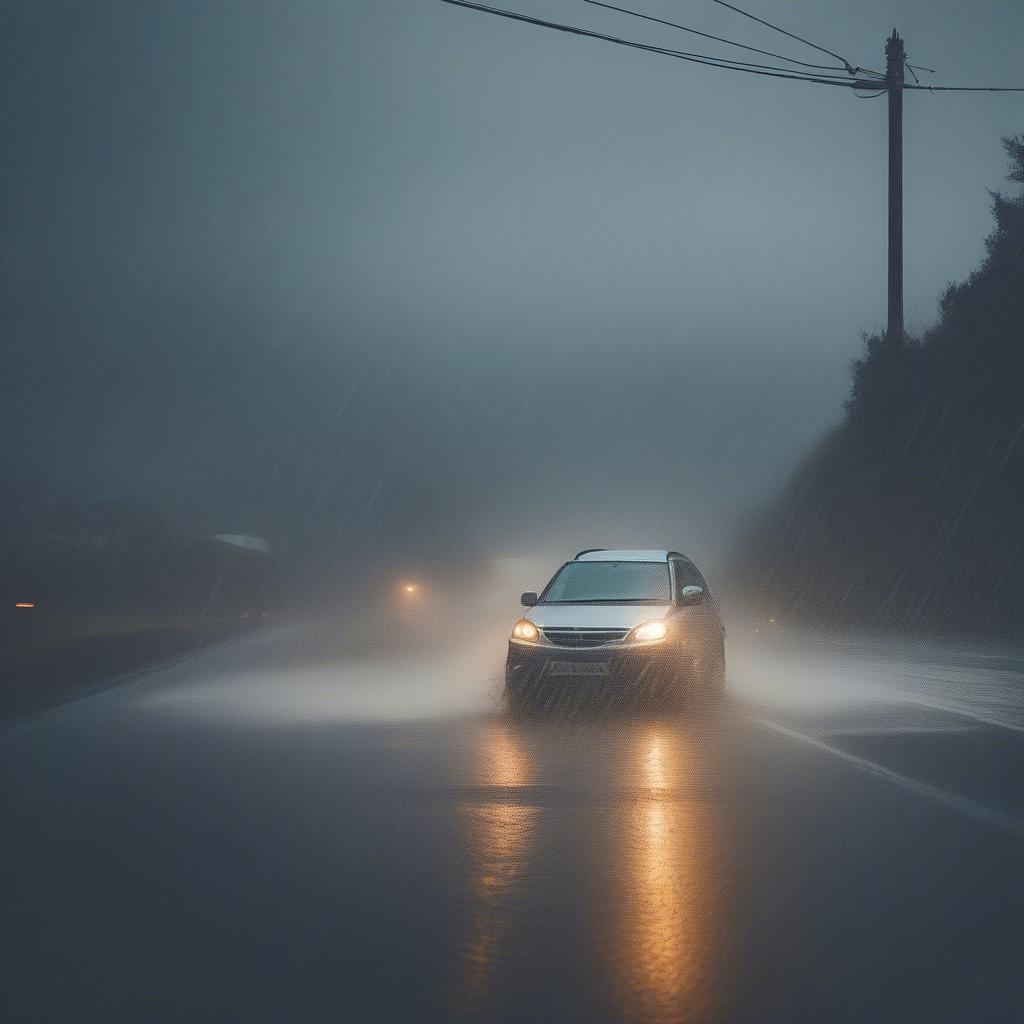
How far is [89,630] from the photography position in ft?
122

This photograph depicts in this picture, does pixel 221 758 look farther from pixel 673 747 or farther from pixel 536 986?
pixel 536 986

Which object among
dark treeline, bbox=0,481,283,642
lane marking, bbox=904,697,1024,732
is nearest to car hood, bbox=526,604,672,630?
lane marking, bbox=904,697,1024,732

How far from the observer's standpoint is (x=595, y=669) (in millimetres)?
15172

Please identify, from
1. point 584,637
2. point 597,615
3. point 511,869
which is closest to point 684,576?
point 597,615

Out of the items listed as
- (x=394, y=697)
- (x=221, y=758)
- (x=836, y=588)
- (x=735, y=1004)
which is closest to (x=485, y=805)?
(x=221, y=758)

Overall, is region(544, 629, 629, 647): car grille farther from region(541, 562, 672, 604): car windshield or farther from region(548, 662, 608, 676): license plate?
region(541, 562, 672, 604): car windshield

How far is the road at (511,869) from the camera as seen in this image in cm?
523

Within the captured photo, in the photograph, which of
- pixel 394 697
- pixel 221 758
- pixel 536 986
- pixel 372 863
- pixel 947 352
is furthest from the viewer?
pixel 947 352

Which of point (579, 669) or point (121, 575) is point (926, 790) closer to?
point (579, 669)

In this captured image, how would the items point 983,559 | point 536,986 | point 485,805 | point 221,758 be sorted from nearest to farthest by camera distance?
point 536,986, point 485,805, point 221,758, point 983,559

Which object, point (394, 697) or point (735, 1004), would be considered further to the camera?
point (394, 697)

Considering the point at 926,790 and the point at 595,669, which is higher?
the point at 595,669

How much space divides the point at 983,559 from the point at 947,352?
21.4 ft

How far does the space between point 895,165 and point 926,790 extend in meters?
18.0
